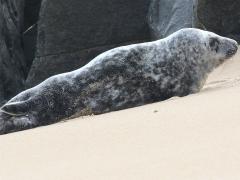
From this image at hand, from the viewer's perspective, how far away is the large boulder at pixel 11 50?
33.9ft

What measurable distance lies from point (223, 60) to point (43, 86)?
1.62m

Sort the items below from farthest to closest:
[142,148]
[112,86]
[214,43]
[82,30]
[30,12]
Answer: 1. [30,12]
2. [82,30]
3. [214,43]
4. [112,86]
5. [142,148]

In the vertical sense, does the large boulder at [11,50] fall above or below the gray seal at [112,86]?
below

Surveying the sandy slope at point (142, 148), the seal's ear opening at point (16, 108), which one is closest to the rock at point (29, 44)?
the seal's ear opening at point (16, 108)

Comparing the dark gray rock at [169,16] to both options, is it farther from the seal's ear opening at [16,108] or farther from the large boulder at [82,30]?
the seal's ear opening at [16,108]

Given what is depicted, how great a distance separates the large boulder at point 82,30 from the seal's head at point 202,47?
3.99m

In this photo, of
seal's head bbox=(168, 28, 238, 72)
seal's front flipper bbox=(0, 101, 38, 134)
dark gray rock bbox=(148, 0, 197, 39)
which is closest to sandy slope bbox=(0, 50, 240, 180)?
seal's front flipper bbox=(0, 101, 38, 134)

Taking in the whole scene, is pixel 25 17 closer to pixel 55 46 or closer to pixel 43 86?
pixel 55 46

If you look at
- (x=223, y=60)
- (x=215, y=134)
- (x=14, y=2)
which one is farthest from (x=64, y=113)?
(x=14, y=2)

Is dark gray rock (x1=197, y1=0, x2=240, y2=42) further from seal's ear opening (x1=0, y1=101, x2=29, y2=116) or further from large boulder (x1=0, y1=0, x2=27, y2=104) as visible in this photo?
large boulder (x1=0, y1=0, x2=27, y2=104)

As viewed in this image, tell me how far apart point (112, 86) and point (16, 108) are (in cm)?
77

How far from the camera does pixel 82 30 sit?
32.0 ft

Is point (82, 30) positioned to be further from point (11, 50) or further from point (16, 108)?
point (16, 108)

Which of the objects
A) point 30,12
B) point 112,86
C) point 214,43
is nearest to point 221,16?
point 214,43
